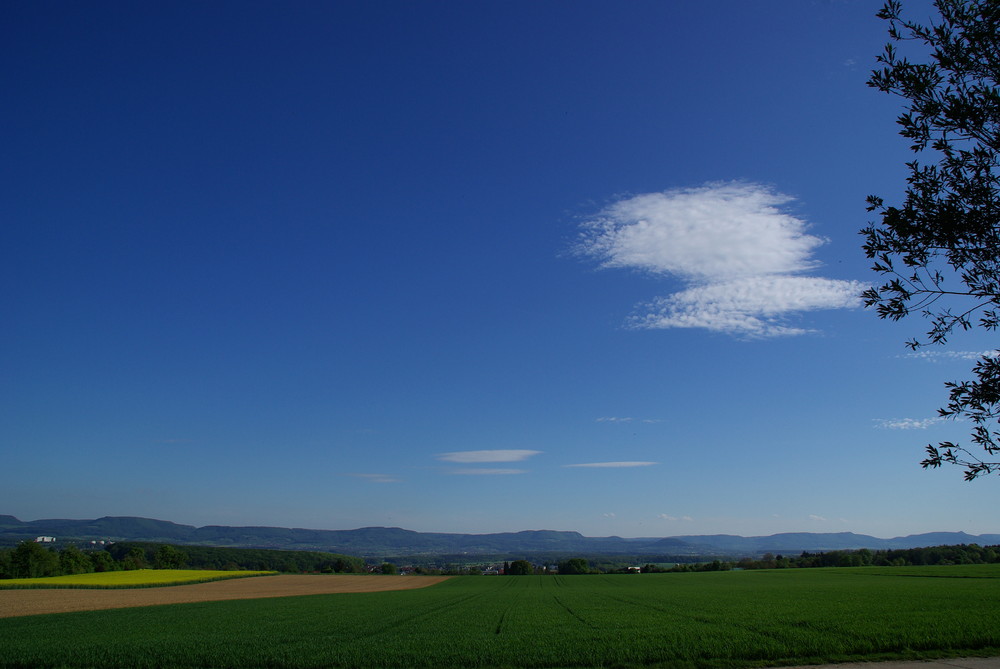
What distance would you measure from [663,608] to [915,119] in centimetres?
3314

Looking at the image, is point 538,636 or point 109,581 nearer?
point 538,636

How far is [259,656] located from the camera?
19922 mm

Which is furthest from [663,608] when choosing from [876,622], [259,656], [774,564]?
[774,564]

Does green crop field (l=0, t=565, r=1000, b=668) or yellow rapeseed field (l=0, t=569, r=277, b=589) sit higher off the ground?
green crop field (l=0, t=565, r=1000, b=668)

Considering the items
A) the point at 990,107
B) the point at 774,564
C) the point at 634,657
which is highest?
the point at 990,107

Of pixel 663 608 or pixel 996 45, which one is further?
pixel 663 608

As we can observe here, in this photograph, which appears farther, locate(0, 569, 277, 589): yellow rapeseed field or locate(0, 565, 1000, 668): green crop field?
locate(0, 569, 277, 589): yellow rapeseed field

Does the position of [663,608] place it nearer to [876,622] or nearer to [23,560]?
[876,622]

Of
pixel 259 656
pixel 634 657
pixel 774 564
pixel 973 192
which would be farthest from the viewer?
pixel 774 564

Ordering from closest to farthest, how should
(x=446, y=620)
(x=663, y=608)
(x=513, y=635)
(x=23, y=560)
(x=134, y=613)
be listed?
(x=513, y=635) → (x=446, y=620) → (x=663, y=608) → (x=134, y=613) → (x=23, y=560)

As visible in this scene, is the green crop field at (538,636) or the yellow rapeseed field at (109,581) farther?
the yellow rapeseed field at (109,581)

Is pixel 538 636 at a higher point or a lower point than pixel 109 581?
higher

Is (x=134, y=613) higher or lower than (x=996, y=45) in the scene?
lower

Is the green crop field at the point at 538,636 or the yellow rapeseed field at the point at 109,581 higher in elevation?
the green crop field at the point at 538,636
